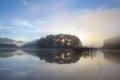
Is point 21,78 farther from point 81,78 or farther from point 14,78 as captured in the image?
point 81,78

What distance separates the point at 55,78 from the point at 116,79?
451cm

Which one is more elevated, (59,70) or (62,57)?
(62,57)

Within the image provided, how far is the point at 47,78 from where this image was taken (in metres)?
16.1

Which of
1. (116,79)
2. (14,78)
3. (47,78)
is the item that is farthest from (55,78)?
(116,79)

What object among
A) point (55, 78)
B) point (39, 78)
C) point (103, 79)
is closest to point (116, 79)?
point (103, 79)

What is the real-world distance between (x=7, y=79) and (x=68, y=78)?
4486mm

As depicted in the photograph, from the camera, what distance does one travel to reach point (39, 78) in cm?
1596

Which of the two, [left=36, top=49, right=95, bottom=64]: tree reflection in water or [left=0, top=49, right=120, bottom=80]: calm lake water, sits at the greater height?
[left=36, top=49, right=95, bottom=64]: tree reflection in water

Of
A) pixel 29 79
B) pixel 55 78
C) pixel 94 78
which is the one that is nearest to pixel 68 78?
pixel 55 78

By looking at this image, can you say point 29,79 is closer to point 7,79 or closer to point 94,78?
point 7,79

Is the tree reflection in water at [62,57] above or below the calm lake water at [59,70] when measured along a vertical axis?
above

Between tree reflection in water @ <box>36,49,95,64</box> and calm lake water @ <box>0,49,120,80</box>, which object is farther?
tree reflection in water @ <box>36,49,95,64</box>

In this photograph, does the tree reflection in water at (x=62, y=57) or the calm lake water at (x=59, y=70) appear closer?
the calm lake water at (x=59, y=70)

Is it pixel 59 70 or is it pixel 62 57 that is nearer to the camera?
pixel 59 70
